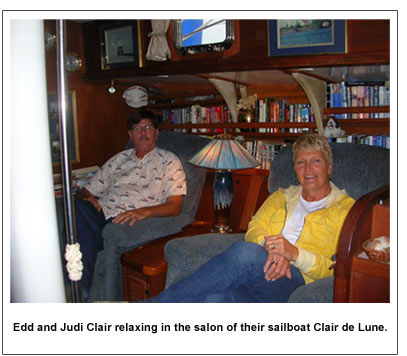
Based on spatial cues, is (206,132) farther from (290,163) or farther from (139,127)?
(290,163)

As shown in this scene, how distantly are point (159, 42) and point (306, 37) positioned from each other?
1012 millimetres

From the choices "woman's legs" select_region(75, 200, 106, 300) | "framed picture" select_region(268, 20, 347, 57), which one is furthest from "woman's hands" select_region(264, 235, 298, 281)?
"framed picture" select_region(268, 20, 347, 57)

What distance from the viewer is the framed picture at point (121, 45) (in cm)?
260

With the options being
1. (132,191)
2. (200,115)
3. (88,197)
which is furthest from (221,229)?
(200,115)

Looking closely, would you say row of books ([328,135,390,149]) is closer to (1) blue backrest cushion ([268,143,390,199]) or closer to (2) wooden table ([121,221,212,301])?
(1) blue backrest cushion ([268,143,390,199])

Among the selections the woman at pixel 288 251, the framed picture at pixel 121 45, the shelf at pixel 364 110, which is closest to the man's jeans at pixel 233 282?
the woman at pixel 288 251

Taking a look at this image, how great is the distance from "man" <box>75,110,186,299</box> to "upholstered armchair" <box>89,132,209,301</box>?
46 mm

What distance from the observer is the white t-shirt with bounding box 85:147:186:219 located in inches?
82.4

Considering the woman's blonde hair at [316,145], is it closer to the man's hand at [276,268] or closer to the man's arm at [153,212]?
the man's hand at [276,268]

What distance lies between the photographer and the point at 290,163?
177 cm

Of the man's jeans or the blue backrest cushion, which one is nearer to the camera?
the man's jeans

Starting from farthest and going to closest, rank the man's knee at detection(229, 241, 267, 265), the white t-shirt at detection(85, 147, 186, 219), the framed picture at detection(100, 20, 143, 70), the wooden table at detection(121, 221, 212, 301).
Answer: the framed picture at detection(100, 20, 143, 70), the white t-shirt at detection(85, 147, 186, 219), the wooden table at detection(121, 221, 212, 301), the man's knee at detection(229, 241, 267, 265)
